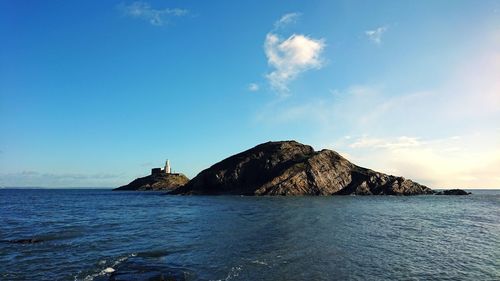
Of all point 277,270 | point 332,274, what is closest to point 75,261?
point 277,270

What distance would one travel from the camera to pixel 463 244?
4134 centimetres

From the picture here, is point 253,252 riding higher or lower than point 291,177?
lower

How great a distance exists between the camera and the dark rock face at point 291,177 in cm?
16250

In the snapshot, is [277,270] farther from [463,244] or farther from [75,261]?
[463,244]

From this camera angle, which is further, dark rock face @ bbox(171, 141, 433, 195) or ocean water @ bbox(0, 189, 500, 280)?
dark rock face @ bbox(171, 141, 433, 195)

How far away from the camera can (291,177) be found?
161750 millimetres

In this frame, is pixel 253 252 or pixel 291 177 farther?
pixel 291 177

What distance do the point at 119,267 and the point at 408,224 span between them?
154ft

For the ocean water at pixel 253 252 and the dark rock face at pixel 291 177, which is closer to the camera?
the ocean water at pixel 253 252

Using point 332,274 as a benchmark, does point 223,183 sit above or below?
above

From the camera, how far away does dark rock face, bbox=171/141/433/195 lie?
162 meters

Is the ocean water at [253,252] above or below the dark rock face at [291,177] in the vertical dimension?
below

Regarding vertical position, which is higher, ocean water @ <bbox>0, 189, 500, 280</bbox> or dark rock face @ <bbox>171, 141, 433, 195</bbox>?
dark rock face @ <bbox>171, 141, 433, 195</bbox>

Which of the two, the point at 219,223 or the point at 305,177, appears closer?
the point at 219,223
